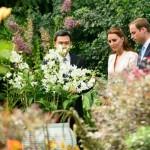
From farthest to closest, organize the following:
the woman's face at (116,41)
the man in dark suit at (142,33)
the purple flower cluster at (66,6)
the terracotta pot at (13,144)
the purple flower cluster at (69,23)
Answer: the purple flower cluster at (66,6) < the purple flower cluster at (69,23) < the woman's face at (116,41) < the man in dark suit at (142,33) < the terracotta pot at (13,144)

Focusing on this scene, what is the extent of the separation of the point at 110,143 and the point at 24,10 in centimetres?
915

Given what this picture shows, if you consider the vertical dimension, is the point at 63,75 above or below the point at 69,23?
below

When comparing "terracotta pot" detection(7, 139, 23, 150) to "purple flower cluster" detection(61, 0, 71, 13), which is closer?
"terracotta pot" detection(7, 139, 23, 150)

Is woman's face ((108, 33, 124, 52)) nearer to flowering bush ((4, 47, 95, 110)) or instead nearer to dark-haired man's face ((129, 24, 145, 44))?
dark-haired man's face ((129, 24, 145, 44))

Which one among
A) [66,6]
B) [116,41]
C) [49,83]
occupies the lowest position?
[49,83]

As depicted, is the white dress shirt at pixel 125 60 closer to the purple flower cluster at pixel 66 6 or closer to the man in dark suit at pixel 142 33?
the man in dark suit at pixel 142 33

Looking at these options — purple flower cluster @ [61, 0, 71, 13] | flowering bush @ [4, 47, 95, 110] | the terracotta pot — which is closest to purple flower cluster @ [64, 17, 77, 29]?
purple flower cluster @ [61, 0, 71, 13]

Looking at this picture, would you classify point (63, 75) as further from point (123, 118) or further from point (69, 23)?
point (69, 23)

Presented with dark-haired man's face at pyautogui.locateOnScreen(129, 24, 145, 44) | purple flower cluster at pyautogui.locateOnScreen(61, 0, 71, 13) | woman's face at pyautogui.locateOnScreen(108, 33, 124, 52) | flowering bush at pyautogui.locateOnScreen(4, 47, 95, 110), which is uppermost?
purple flower cluster at pyautogui.locateOnScreen(61, 0, 71, 13)

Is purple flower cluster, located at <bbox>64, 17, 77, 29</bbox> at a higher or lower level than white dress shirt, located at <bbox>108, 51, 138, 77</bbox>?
higher

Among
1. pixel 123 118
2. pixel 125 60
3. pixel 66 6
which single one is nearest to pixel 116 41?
pixel 125 60

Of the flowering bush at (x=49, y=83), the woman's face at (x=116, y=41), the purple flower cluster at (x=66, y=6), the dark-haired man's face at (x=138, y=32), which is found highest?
the purple flower cluster at (x=66, y=6)

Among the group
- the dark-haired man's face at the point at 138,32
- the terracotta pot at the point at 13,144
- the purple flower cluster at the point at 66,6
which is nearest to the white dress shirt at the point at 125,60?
the dark-haired man's face at the point at 138,32

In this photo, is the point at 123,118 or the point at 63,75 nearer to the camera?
the point at 123,118
